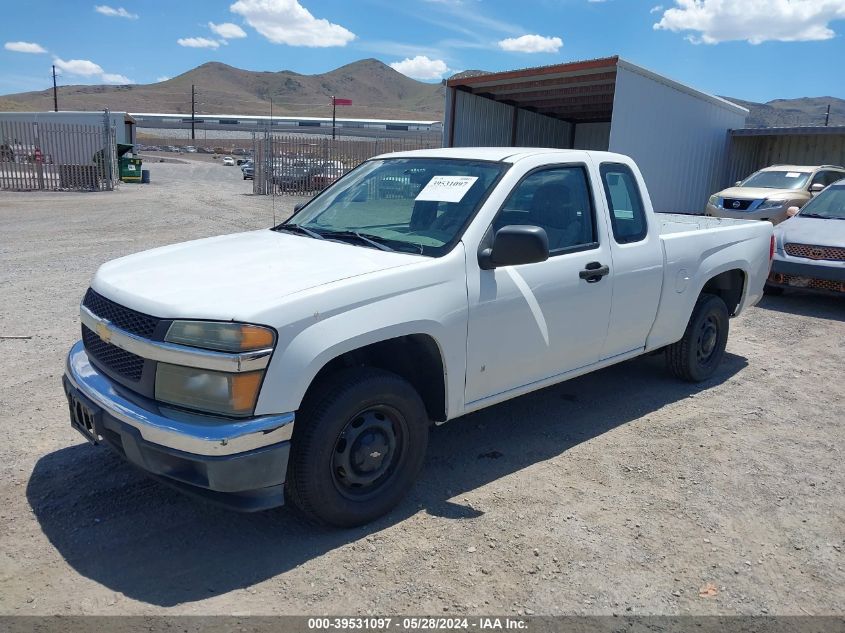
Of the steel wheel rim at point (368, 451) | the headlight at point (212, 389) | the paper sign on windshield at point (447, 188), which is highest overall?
the paper sign on windshield at point (447, 188)

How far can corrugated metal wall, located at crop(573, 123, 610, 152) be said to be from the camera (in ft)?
65.6

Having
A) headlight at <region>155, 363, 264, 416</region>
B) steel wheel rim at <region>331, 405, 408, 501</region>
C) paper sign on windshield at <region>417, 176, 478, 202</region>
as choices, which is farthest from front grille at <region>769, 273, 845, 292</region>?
headlight at <region>155, 363, 264, 416</region>

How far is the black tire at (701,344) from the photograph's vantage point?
5738 millimetres

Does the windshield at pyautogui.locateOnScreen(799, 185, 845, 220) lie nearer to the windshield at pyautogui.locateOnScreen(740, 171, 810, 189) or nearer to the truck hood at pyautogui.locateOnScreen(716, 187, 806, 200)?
the truck hood at pyautogui.locateOnScreen(716, 187, 806, 200)

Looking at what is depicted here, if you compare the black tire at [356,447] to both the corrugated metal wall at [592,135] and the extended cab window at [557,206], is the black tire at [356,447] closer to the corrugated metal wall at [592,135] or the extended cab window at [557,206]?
the extended cab window at [557,206]

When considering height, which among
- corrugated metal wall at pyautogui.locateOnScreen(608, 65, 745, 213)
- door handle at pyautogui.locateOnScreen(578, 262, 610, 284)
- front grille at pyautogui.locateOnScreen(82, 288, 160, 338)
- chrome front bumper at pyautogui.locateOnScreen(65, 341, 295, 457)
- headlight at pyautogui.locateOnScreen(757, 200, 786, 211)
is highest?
corrugated metal wall at pyautogui.locateOnScreen(608, 65, 745, 213)

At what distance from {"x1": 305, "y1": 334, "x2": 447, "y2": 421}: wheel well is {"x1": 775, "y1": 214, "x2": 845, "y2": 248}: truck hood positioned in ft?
24.0

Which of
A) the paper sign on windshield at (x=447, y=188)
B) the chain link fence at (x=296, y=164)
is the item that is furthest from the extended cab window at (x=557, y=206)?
the chain link fence at (x=296, y=164)

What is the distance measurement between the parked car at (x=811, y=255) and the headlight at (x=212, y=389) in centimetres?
822

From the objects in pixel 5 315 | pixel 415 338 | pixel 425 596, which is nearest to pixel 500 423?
pixel 415 338

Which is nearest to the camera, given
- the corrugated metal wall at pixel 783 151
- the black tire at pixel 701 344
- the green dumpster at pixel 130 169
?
the black tire at pixel 701 344

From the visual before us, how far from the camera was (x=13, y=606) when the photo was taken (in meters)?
2.88

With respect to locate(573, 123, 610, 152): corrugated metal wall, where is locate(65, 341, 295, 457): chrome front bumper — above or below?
below

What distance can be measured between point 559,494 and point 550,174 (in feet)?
6.45
